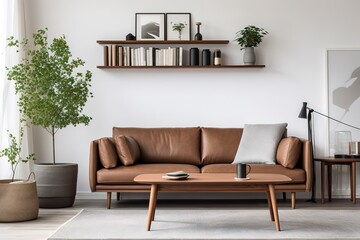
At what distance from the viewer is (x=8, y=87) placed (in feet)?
20.2

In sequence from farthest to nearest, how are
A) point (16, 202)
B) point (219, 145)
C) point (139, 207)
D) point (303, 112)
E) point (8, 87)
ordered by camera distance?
point (303, 112) < point (219, 145) < point (8, 87) < point (139, 207) < point (16, 202)

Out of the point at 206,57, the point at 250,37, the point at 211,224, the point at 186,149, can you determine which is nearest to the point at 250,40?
the point at 250,37

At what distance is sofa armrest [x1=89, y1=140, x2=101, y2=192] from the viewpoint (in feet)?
19.2

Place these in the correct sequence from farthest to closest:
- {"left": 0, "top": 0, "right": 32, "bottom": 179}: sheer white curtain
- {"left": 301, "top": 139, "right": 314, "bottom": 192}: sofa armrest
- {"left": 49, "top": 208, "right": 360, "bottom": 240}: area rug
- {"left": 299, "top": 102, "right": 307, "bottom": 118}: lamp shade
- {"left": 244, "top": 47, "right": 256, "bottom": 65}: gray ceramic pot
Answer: {"left": 244, "top": 47, "right": 256, "bottom": 65}: gray ceramic pot, {"left": 299, "top": 102, "right": 307, "bottom": 118}: lamp shade, {"left": 0, "top": 0, "right": 32, "bottom": 179}: sheer white curtain, {"left": 301, "top": 139, "right": 314, "bottom": 192}: sofa armrest, {"left": 49, "top": 208, "right": 360, "bottom": 240}: area rug

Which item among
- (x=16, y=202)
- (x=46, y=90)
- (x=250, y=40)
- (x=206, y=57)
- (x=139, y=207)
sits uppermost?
(x=250, y=40)

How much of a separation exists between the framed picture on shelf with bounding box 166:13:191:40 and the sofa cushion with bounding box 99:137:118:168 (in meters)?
1.61

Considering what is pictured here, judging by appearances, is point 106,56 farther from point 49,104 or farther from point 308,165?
point 308,165

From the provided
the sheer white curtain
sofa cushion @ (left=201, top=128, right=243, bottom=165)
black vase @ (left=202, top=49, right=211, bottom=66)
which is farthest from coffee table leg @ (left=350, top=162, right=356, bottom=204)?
the sheer white curtain

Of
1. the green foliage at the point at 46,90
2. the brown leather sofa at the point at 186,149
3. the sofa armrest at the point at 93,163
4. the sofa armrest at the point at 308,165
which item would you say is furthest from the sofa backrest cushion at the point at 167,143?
the sofa armrest at the point at 308,165

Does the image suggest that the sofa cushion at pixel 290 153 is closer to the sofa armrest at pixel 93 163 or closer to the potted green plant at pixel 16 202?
the sofa armrest at pixel 93 163

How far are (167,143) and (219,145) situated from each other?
581 mm

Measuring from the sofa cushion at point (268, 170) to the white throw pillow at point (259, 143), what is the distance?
7.8 inches

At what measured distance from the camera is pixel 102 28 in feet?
22.5

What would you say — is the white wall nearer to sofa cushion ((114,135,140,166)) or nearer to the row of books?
the row of books
